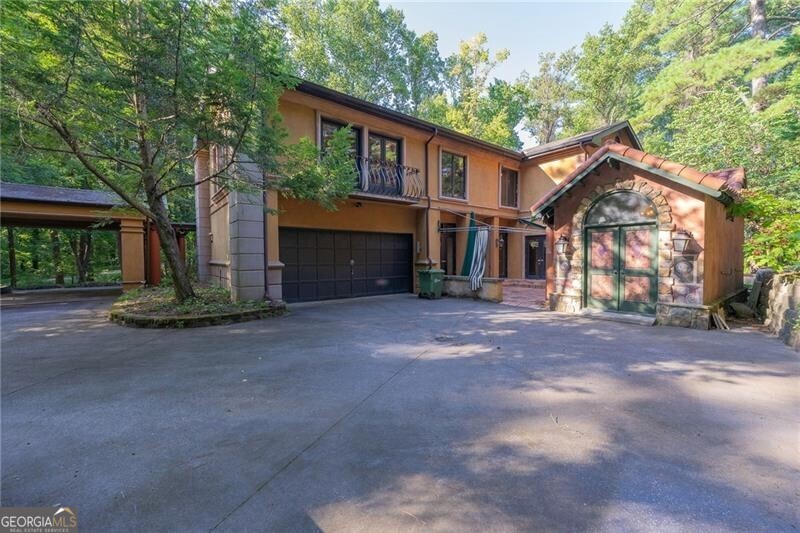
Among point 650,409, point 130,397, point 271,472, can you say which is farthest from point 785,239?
point 130,397

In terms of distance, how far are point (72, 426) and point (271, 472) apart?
2056 millimetres

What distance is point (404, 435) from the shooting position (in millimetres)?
2918

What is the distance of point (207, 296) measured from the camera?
9172mm

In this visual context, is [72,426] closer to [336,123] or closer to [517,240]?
[336,123]

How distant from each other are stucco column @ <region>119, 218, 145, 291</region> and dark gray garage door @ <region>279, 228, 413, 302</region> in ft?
18.5

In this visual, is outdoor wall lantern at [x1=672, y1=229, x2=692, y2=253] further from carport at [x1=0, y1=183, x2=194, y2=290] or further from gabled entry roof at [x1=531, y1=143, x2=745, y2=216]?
carport at [x1=0, y1=183, x2=194, y2=290]

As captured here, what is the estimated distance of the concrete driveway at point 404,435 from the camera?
6.77ft

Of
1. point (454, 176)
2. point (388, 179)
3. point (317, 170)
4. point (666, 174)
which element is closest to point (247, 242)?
point (317, 170)

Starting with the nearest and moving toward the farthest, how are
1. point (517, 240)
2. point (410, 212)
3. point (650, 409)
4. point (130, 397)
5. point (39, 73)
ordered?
point (650, 409) → point (130, 397) → point (39, 73) → point (410, 212) → point (517, 240)

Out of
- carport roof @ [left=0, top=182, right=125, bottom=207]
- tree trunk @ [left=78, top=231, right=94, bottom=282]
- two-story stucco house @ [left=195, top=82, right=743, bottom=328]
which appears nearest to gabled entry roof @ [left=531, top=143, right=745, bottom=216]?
two-story stucco house @ [left=195, top=82, right=743, bottom=328]

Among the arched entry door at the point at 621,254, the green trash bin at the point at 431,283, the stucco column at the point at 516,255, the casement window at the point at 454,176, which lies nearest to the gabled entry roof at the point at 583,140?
the casement window at the point at 454,176

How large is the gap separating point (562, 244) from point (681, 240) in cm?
246

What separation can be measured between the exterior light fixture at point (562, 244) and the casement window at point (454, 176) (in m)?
5.53

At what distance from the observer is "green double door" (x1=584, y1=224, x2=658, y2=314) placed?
7.60 m
